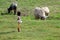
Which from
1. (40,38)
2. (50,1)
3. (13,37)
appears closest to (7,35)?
(13,37)

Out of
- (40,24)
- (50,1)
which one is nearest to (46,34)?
(40,24)

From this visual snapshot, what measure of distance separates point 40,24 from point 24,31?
3.25 metres

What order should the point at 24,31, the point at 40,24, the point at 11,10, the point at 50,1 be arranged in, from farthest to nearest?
the point at 50,1, the point at 11,10, the point at 40,24, the point at 24,31

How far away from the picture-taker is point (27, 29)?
19.7 metres

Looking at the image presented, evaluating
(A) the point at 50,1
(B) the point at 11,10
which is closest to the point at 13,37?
(B) the point at 11,10

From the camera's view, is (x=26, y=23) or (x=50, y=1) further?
(x=50, y=1)

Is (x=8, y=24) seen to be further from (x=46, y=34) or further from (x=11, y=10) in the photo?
(x=11, y=10)

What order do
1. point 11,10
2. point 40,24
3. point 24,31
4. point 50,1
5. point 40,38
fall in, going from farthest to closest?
point 50,1 < point 11,10 < point 40,24 < point 24,31 < point 40,38

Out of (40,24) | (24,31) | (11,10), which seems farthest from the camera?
(11,10)

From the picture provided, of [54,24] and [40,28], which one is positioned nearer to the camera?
[40,28]

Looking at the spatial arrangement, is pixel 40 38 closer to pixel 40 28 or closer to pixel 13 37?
pixel 13 37

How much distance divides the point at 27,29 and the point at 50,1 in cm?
2153

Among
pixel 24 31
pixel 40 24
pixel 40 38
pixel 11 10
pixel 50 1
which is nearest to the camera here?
pixel 40 38

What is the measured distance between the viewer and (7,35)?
17.6 metres
